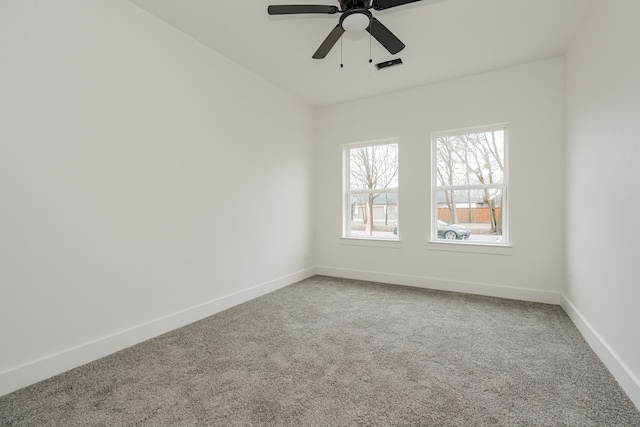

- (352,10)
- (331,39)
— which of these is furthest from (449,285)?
(352,10)

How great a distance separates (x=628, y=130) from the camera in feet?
5.97

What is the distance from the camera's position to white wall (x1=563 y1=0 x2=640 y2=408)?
69.0 inches

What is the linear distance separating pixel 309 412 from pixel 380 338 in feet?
3.55

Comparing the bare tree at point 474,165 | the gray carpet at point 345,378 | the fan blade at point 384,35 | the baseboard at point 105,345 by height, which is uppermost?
the fan blade at point 384,35

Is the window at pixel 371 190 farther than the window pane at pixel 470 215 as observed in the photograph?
Yes

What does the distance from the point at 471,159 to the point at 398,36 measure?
1.86 m

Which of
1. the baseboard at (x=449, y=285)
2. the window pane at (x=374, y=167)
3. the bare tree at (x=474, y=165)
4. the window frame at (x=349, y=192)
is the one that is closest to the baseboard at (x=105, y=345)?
the baseboard at (x=449, y=285)

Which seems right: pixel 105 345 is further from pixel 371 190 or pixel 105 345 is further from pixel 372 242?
pixel 371 190

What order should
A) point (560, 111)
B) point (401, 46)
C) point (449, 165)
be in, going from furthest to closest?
point (449, 165), point (560, 111), point (401, 46)

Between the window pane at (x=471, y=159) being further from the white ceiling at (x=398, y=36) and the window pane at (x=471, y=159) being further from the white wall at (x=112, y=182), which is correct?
the white wall at (x=112, y=182)

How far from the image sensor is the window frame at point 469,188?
3660 mm

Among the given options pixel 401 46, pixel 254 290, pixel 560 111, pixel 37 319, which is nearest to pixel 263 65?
pixel 401 46

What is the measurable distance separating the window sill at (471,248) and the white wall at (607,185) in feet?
2.26

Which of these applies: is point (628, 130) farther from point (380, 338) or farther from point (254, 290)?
point (254, 290)
